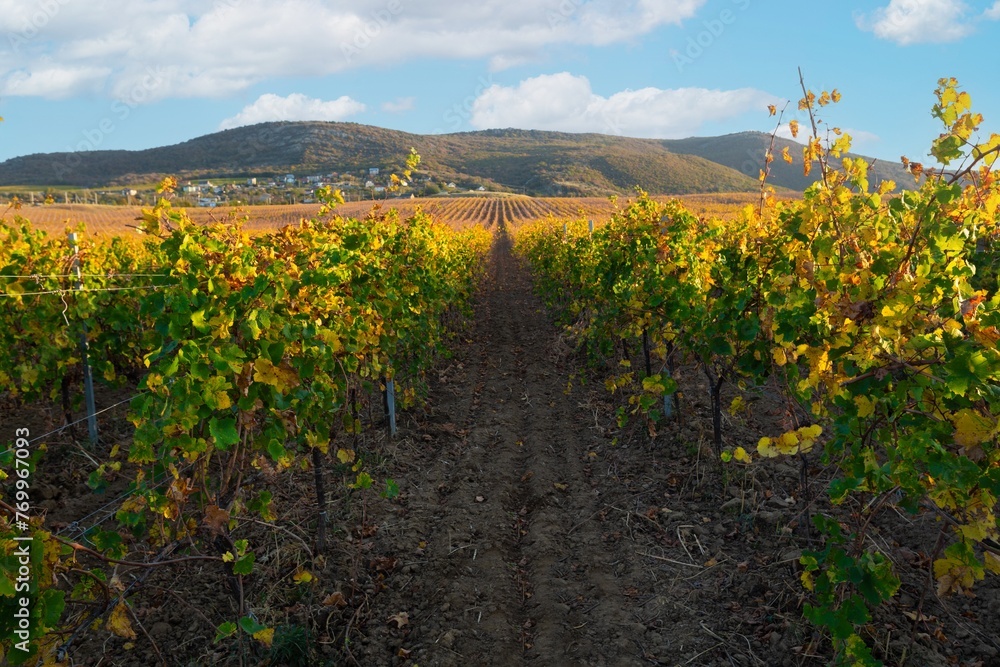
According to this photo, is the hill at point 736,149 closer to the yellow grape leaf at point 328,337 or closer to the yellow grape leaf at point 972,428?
the yellow grape leaf at point 328,337

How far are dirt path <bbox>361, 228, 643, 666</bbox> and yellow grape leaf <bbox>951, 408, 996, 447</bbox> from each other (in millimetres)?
1986

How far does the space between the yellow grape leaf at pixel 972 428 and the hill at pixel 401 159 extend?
6910 centimetres

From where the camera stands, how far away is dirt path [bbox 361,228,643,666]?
11.0ft

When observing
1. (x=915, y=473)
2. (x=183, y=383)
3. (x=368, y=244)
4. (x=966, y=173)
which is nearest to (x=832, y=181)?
(x=966, y=173)

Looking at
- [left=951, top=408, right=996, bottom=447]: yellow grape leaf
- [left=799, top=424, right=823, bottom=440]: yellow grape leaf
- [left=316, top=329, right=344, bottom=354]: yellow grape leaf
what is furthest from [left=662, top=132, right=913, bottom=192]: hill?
[left=951, top=408, right=996, bottom=447]: yellow grape leaf

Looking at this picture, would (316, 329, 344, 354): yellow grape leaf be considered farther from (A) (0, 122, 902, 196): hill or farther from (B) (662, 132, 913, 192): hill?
(B) (662, 132, 913, 192): hill

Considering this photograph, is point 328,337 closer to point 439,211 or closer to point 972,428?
point 972,428

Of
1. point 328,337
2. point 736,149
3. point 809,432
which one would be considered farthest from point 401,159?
point 809,432

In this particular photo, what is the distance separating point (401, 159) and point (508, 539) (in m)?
84.5

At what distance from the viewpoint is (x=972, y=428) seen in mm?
1854

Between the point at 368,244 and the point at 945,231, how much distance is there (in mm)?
4112

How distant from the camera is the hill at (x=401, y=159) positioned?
244 feet

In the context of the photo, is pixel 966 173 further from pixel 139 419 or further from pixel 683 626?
pixel 139 419

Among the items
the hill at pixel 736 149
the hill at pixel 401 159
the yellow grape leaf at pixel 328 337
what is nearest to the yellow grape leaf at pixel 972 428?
the yellow grape leaf at pixel 328 337
